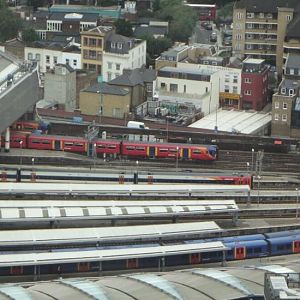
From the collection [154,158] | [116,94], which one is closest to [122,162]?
[154,158]

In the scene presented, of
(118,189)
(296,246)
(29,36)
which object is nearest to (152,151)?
(118,189)

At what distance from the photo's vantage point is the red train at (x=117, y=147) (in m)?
23.4

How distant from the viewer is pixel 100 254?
52.5 ft

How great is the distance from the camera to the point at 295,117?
2720cm

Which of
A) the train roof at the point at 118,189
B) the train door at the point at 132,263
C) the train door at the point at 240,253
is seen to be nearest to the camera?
the train door at the point at 132,263

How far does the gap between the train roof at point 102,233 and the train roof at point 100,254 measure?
50 centimetres

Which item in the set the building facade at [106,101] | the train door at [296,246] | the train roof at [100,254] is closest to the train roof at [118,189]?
the train door at [296,246]

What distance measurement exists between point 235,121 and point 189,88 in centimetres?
196

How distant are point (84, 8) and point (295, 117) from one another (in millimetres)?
16040

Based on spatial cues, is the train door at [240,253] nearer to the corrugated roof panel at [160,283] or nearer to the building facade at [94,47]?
the corrugated roof panel at [160,283]

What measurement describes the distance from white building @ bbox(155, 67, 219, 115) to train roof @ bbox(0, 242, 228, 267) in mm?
12163

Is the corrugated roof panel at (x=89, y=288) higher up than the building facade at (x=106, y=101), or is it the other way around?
the corrugated roof panel at (x=89, y=288)

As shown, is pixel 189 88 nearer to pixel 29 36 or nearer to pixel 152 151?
pixel 152 151

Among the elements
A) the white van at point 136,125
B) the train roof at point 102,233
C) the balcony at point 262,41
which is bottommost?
the white van at point 136,125
